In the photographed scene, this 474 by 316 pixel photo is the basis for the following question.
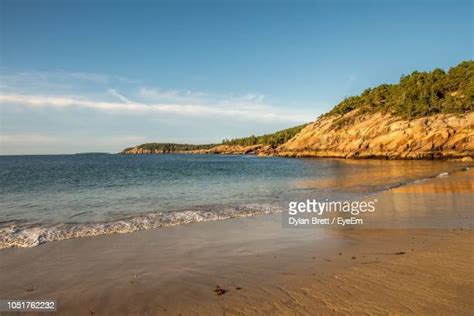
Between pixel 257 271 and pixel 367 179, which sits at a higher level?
pixel 257 271

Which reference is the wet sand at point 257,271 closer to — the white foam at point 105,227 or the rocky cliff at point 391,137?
the white foam at point 105,227

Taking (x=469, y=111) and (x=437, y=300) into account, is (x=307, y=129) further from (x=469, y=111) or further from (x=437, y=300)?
(x=437, y=300)

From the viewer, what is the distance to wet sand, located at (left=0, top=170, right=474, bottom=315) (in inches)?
207

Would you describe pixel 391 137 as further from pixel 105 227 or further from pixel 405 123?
pixel 105 227

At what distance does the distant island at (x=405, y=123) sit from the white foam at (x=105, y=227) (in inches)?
2429

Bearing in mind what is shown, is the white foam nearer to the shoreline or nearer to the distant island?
the shoreline

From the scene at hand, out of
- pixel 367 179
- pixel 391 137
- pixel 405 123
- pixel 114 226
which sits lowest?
pixel 367 179

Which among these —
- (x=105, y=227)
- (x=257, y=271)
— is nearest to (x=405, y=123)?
(x=105, y=227)

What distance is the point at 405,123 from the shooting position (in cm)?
7275

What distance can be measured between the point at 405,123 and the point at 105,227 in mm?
75369

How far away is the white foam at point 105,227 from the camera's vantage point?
33.1 feet

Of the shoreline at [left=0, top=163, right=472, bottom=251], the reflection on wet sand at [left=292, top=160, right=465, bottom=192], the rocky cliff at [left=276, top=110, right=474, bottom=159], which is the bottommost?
the reflection on wet sand at [left=292, top=160, right=465, bottom=192]

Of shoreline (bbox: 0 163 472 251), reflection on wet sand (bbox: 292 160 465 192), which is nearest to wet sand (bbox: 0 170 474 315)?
shoreline (bbox: 0 163 472 251)

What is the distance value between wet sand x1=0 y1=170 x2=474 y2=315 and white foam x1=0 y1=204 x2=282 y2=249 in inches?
30.4
